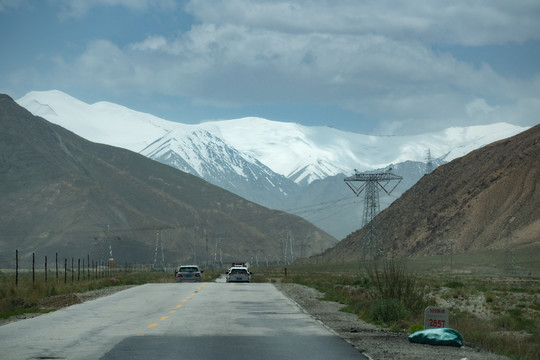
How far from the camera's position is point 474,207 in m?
133

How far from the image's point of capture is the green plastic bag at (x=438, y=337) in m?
17.6

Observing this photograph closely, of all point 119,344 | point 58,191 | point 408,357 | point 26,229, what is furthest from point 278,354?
point 58,191

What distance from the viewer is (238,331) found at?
2030 centimetres

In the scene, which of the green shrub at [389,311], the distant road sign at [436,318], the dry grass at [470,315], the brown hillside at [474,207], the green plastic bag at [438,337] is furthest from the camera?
the brown hillside at [474,207]

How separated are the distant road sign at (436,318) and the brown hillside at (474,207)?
100m

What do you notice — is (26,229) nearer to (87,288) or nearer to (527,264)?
(527,264)

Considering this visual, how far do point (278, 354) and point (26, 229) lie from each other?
17192 centimetres

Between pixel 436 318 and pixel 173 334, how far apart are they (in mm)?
5879

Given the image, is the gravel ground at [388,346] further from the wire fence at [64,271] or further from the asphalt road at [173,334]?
the wire fence at [64,271]

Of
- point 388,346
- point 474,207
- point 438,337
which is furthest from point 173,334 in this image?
point 474,207

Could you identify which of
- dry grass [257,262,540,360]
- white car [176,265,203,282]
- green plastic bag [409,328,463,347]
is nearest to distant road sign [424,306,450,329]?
green plastic bag [409,328,463,347]

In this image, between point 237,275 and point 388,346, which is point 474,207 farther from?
point 388,346

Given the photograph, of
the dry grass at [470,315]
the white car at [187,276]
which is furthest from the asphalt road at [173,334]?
the white car at [187,276]

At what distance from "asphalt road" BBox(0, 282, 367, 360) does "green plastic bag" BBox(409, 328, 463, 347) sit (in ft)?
5.34
